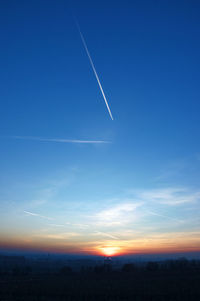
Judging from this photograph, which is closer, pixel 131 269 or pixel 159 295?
pixel 159 295

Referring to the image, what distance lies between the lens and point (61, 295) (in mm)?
31656

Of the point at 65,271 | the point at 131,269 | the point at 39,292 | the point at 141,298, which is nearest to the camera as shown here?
the point at 141,298

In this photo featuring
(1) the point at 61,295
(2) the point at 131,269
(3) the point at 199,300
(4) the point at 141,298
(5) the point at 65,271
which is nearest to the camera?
(3) the point at 199,300

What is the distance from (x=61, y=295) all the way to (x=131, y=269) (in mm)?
66601

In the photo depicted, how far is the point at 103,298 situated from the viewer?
29.1m

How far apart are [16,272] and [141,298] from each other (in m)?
59.3

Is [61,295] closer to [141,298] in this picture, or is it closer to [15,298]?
[15,298]

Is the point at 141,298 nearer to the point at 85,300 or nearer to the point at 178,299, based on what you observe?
the point at 178,299

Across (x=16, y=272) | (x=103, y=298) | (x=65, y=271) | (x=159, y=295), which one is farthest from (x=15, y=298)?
(x=65, y=271)

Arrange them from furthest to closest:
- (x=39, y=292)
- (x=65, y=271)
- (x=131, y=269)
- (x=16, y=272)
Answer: (x=131, y=269)
(x=65, y=271)
(x=16, y=272)
(x=39, y=292)

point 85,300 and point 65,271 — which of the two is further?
point 65,271

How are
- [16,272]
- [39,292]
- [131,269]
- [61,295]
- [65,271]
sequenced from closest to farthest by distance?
[61,295]
[39,292]
[16,272]
[65,271]
[131,269]

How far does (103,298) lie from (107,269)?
6072 cm

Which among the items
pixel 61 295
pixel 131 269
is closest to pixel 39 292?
pixel 61 295
